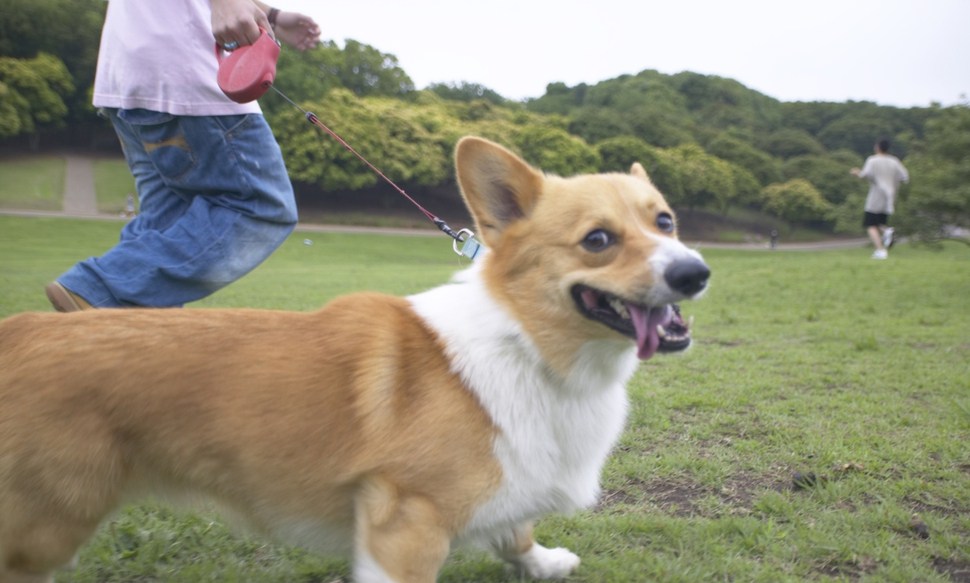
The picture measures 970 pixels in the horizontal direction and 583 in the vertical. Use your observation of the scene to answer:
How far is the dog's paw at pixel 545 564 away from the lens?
7.73ft

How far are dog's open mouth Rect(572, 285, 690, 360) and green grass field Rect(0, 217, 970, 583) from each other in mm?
822

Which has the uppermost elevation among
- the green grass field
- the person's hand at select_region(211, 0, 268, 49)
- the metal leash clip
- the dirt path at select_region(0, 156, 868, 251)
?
the person's hand at select_region(211, 0, 268, 49)

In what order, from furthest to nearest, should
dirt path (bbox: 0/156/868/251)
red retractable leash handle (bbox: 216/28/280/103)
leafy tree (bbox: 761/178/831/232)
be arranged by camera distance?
leafy tree (bbox: 761/178/831/232) → dirt path (bbox: 0/156/868/251) → red retractable leash handle (bbox: 216/28/280/103)

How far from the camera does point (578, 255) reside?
217 cm

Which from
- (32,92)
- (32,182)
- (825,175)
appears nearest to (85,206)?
(32,182)

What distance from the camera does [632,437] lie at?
3.59 metres

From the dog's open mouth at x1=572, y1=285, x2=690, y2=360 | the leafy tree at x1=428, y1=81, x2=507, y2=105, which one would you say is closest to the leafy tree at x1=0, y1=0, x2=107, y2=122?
the leafy tree at x1=428, y1=81, x2=507, y2=105

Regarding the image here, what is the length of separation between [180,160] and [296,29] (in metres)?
1.02

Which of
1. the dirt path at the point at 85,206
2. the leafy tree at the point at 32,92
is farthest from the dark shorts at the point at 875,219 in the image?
the leafy tree at the point at 32,92

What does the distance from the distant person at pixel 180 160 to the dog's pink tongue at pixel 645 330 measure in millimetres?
1658

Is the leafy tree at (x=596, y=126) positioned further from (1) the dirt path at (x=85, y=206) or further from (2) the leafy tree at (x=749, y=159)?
(1) the dirt path at (x=85, y=206)

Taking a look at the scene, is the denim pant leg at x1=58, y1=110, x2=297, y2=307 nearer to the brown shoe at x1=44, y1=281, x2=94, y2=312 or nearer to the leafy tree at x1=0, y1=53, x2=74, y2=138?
the brown shoe at x1=44, y1=281, x2=94, y2=312

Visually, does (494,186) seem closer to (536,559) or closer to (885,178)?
(536,559)

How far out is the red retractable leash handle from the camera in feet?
8.22
